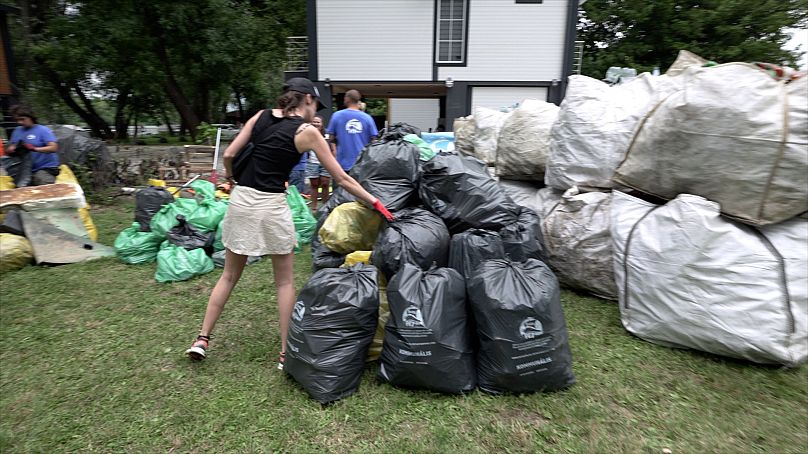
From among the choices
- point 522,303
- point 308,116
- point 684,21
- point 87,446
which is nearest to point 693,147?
point 522,303

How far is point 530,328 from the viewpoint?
6.82 feet

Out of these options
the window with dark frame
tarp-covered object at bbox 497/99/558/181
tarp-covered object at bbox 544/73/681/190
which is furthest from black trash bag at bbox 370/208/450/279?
the window with dark frame

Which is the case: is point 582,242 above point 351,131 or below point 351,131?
below

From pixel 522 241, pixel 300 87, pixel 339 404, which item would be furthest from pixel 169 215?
pixel 522 241

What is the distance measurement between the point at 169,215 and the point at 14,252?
51.5 inches

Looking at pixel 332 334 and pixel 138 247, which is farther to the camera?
pixel 138 247

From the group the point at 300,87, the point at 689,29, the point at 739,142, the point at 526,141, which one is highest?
the point at 689,29

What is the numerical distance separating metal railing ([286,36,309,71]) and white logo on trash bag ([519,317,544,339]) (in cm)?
1309

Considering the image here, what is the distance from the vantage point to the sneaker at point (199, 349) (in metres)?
2.46

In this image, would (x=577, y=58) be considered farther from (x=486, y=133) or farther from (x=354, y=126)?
(x=354, y=126)

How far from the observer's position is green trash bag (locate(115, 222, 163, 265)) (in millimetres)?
4219

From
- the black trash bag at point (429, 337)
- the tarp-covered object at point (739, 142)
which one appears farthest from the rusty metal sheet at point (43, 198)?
the tarp-covered object at point (739, 142)

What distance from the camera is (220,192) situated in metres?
5.33

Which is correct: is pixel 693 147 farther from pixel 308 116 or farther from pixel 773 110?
pixel 308 116
